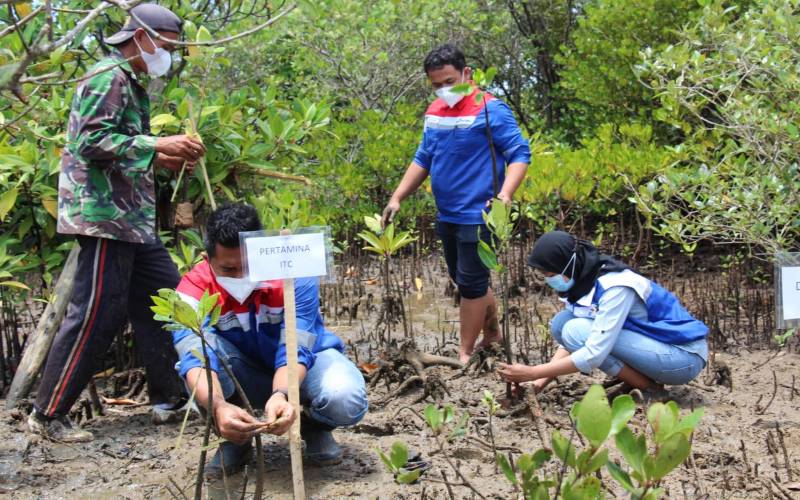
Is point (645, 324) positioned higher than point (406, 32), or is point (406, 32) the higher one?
point (406, 32)

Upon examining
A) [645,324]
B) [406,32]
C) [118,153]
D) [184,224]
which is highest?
[406,32]

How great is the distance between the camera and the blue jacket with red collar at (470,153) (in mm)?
4090

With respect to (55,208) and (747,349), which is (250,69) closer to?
(55,208)

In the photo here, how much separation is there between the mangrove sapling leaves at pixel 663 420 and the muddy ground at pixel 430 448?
85 cm

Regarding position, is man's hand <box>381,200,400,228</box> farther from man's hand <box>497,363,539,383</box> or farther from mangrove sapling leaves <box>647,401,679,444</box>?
mangrove sapling leaves <box>647,401,679,444</box>

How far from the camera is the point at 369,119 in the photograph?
7477mm

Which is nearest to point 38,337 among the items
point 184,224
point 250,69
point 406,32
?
point 184,224

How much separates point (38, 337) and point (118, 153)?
46.2 inches

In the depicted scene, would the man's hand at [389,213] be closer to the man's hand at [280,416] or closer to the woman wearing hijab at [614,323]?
the woman wearing hijab at [614,323]

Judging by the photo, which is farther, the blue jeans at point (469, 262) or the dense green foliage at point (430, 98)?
the blue jeans at point (469, 262)

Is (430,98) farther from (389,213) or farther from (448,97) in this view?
(448,97)

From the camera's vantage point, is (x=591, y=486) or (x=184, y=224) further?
(x=184, y=224)

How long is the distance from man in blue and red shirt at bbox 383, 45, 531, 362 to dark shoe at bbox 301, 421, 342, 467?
4.47 ft

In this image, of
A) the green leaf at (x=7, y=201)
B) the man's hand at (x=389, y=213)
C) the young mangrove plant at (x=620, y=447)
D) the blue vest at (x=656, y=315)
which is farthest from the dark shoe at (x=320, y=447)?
the green leaf at (x=7, y=201)
